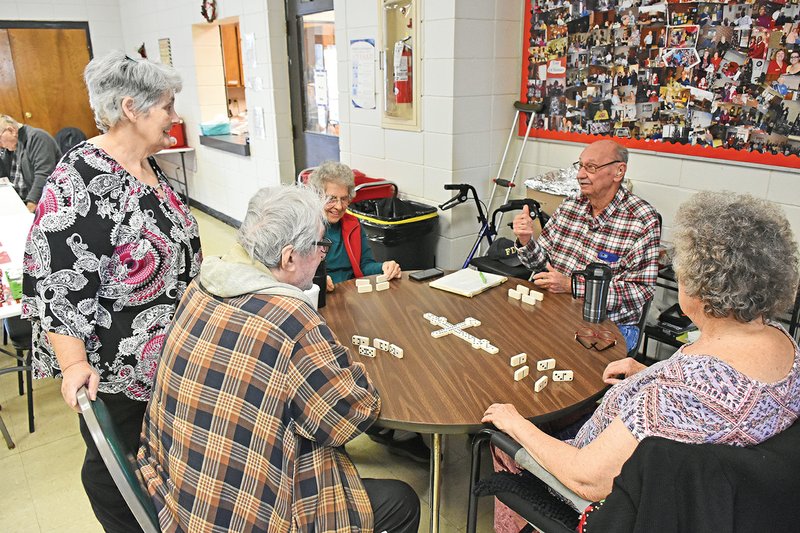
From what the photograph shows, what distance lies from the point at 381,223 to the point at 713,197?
240 cm

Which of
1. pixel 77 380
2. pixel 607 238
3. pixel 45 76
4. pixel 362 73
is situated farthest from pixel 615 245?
pixel 45 76

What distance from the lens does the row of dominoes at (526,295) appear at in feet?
7.40

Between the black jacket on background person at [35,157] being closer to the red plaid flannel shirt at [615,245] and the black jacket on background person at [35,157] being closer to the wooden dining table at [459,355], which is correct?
the wooden dining table at [459,355]

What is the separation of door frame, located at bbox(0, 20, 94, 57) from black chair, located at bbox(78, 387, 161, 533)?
8.18 metres

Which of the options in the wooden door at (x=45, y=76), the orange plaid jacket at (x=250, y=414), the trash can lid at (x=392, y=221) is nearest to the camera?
the orange plaid jacket at (x=250, y=414)

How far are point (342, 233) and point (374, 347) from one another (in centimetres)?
93

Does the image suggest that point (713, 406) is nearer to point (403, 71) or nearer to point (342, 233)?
point (342, 233)

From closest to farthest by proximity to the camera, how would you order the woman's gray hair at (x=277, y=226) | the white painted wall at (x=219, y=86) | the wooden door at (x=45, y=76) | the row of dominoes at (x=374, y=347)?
the woman's gray hair at (x=277, y=226)
the row of dominoes at (x=374, y=347)
the white painted wall at (x=219, y=86)
the wooden door at (x=45, y=76)

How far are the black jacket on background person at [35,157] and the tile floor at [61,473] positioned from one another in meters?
1.76

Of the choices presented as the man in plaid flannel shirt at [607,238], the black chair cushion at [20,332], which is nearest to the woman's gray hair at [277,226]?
the man in plaid flannel shirt at [607,238]

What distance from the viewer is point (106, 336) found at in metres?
1.67

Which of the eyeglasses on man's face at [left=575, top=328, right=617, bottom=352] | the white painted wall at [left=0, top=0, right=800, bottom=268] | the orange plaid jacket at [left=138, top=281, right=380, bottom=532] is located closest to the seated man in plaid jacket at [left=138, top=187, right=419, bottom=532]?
the orange plaid jacket at [left=138, top=281, right=380, bottom=532]

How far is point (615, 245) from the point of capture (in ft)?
8.14

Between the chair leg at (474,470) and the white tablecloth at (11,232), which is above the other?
the white tablecloth at (11,232)
